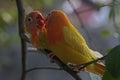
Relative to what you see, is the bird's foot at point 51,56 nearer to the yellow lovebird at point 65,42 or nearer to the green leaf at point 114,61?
the yellow lovebird at point 65,42

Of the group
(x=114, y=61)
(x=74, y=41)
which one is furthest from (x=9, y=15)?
(x=114, y=61)

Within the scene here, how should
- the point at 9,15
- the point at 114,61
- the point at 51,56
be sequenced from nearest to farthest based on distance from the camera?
1. the point at 114,61
2. the point at 51,56
3. the point at 9,15

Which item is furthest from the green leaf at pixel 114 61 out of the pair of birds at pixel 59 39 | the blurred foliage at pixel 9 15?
the blurred foliage at pixel 9 15

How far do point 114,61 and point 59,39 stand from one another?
0.95ft

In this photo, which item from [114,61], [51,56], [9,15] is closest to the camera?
[114,61]

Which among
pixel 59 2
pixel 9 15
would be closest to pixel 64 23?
pixel 9 15

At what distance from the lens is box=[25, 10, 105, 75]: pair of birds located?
642 millimetres

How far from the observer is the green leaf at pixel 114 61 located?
1.38ft

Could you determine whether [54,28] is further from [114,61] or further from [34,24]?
[114,61]

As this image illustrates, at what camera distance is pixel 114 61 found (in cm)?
42

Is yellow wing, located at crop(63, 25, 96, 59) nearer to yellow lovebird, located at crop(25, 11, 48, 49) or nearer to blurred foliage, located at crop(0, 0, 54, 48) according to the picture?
yellow lovebird, located at crop(25, 11, 48, 49)

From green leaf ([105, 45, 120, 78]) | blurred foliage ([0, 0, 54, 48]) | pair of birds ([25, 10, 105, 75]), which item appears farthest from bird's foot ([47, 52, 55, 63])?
blurred foliage ([0, 0, 54, 48])

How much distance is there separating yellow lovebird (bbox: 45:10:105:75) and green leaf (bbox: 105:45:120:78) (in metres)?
0.19

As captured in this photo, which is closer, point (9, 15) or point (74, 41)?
point (74, 41)
